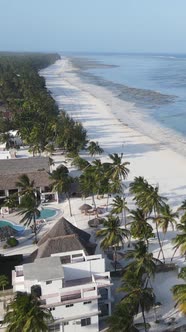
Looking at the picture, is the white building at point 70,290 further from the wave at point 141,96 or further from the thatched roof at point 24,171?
the wave at point 141,96

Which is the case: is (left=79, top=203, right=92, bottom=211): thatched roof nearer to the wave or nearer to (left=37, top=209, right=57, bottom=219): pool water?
(left=37, top=209, right=57, bottom=219): pool water

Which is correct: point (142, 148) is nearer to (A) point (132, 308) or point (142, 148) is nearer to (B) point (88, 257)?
(B) point (88, 257)

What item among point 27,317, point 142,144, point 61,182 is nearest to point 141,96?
point 142,144

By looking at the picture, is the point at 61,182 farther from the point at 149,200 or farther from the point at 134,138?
the point at 134,138

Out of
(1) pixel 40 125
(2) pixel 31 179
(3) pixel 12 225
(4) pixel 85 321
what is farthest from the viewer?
(1) pixel 40 125

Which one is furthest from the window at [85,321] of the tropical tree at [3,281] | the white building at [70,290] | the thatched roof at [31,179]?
the thatched roof at [31,179]

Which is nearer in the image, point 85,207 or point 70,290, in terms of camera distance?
point 70,290
